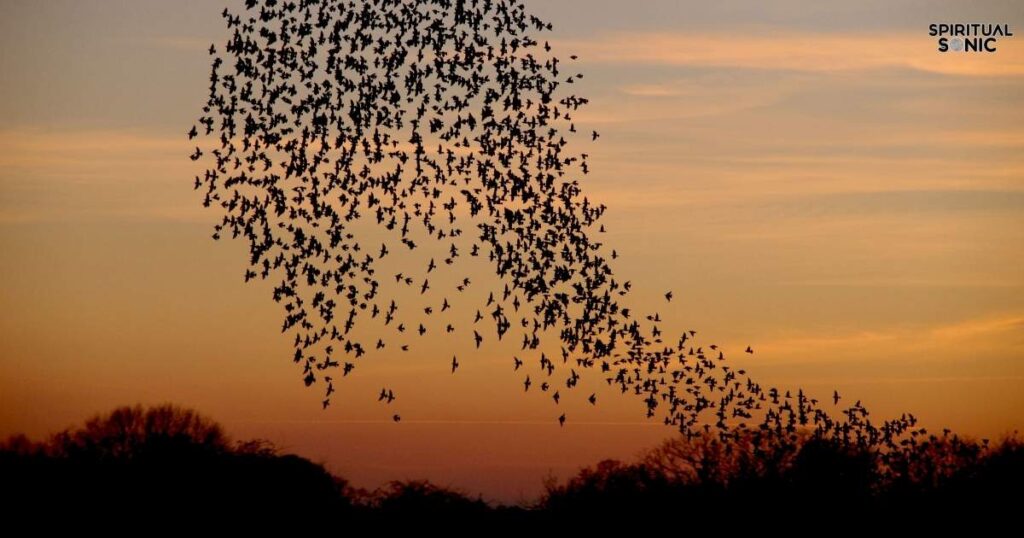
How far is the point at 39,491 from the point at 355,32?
33.1 metres

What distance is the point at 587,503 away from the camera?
69.4m

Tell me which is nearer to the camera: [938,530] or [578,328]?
[578,328]

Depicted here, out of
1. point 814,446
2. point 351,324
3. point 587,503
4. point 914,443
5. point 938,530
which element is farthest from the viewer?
point 587,503

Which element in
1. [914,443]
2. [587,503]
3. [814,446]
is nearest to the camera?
[914,443]

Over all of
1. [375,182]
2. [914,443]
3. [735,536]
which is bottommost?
[735,536]

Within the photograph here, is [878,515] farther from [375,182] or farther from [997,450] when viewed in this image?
[375,182]

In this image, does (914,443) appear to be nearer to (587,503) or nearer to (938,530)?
(938,530)

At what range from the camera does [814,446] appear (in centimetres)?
6462

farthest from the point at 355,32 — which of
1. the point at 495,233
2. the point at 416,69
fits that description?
the point at 495,233

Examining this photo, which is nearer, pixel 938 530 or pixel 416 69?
pixel 416 69

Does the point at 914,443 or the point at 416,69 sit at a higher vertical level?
the point at 416,69

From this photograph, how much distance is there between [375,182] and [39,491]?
3231 cm

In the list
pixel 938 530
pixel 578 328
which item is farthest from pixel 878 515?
pixel 578 328

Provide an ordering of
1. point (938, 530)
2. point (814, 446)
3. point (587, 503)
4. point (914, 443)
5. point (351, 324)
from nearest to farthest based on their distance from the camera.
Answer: point (351, 324) → point (914, 443) → point (938, 530) → point (814, 446) → point (587, 503)
